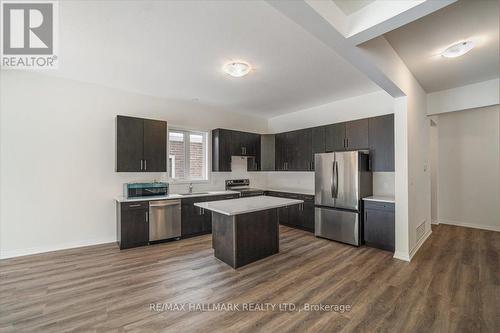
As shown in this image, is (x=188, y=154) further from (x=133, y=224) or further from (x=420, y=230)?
(x=420, y=230)

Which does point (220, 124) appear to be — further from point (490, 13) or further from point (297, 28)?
point (490, 13)

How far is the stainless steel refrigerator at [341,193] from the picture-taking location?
405 cm

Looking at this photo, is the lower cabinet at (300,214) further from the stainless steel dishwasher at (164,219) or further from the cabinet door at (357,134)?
the stainless steel dishwasher at (164,219)

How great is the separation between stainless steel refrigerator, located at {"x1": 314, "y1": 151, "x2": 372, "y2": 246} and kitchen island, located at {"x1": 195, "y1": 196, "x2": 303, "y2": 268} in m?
1.34

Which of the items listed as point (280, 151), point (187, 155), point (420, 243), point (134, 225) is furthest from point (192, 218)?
point (420, 243)

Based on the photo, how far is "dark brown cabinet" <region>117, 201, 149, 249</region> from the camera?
3871 mm

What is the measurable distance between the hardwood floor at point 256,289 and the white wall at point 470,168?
1.59m

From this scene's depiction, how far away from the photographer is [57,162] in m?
3.82

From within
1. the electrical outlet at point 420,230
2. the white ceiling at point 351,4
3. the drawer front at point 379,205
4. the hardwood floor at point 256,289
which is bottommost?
the hardwood floor at point 256,289

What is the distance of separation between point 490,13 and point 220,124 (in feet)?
16.0

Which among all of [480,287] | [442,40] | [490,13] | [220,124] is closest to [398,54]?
[442,40]

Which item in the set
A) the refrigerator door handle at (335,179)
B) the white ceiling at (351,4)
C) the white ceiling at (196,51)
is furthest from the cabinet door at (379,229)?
the white ceiling at (351,4)

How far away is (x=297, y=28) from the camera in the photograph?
2.38 m

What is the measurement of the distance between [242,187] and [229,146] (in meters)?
1.29
